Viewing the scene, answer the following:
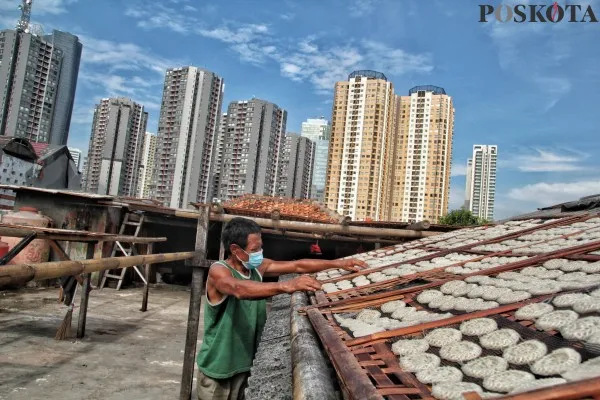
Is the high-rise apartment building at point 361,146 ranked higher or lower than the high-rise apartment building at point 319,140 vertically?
lower

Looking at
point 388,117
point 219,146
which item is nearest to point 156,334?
point 388,117

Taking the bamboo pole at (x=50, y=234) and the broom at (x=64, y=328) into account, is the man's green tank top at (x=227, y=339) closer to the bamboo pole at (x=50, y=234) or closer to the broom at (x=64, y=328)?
the bamboo pole at (x=50, y=234)

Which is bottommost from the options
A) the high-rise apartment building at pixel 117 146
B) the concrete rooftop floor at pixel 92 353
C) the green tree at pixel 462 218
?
the concrete rooftop floor at pixel 92 353

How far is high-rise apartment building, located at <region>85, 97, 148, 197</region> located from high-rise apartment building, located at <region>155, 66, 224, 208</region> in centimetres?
435

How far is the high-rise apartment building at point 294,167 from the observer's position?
177 feet

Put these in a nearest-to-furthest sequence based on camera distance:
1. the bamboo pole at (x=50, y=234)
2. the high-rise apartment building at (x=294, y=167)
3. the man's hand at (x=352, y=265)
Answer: the man's hand at (x=352, y=265) < the bamboo pole at (x=50, y=234) < the high-rise apartment building at (x=294, y=167)

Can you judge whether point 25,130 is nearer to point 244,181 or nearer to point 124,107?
point 124,107

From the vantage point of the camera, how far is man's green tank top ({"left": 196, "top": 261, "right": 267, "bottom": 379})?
285cm

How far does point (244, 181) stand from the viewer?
44.7 meters

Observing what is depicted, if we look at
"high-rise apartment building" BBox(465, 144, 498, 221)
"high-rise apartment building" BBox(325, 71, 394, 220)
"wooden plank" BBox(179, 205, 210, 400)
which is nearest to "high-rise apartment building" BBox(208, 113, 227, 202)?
"high-rise apartment building" BBox(325, 71, 394, 220)

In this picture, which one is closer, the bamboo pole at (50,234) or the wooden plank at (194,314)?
the bamboo pole at (50,234)

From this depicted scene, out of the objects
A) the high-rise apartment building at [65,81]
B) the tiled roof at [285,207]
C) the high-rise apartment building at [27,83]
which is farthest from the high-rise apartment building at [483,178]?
the high-rise apartment building at [65,81]

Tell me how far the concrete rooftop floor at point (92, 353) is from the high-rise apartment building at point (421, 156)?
113 ft

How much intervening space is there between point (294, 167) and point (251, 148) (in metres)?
11.7
